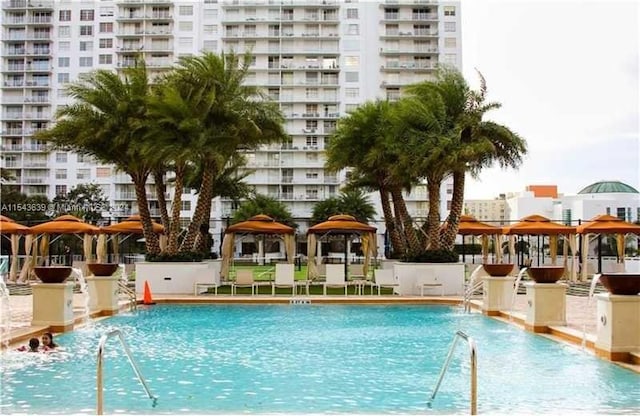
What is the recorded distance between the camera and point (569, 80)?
17750 millimetres

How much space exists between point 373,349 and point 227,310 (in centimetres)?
703

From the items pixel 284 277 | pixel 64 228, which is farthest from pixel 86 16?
pixel 284 277

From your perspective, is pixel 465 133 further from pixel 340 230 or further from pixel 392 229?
pixel 392 229

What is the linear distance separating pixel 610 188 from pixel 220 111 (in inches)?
3332

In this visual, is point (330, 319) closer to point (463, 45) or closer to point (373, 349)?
point (373, 349)

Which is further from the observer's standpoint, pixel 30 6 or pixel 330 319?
pixel 30 6

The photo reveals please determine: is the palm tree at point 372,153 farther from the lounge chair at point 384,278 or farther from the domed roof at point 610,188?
the domed roof at point 610,188

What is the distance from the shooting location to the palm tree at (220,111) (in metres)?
21.5

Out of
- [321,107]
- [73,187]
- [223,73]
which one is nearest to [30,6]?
[73,187]

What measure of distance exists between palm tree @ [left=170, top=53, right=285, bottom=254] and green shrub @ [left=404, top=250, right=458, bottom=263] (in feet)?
21.1

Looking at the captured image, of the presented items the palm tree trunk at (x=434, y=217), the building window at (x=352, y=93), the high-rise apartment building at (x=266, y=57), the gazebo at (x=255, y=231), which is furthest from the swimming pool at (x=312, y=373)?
the building window at (x=352, y=93)

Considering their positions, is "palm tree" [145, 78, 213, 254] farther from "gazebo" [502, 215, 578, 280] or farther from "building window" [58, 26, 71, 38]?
"building window" [58, 26, 71, 38]

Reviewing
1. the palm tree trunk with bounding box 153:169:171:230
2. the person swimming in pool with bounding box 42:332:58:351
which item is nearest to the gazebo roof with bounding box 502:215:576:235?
the palm tree trunk with bounding box 153:169:171:230

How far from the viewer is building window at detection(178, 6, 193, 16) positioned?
7631 centimetres
